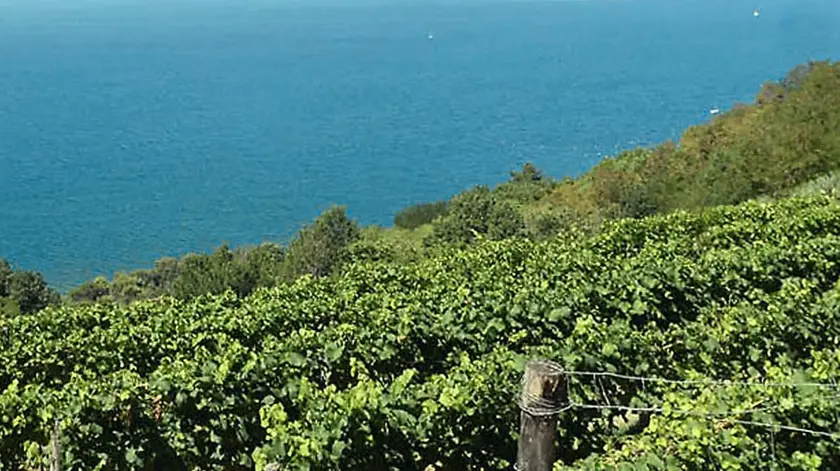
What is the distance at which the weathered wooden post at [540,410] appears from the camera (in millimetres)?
4777

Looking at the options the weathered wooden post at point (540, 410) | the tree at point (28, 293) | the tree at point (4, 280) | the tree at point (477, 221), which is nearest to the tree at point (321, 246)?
the tree at point (477, 221)

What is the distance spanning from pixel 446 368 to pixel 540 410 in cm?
468

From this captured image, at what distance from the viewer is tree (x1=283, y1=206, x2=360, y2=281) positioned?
164 ft

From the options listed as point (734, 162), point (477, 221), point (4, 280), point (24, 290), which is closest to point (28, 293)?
point (24, 290)

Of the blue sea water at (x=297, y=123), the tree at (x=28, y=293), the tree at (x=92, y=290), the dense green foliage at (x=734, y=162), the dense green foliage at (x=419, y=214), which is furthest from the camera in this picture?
the blue sea water at (x=297, y=123)

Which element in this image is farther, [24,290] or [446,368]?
[24,290]

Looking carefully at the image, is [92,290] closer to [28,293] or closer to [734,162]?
[28,293]

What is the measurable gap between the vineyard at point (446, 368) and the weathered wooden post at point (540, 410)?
111cm

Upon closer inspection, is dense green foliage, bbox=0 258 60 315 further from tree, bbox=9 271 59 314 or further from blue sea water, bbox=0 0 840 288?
blue sea water, bbox=0 0 840 288

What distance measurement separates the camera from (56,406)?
26.3 ft

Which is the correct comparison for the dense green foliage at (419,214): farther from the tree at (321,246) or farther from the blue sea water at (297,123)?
the tree at (321,246)

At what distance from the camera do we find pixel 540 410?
4.80m

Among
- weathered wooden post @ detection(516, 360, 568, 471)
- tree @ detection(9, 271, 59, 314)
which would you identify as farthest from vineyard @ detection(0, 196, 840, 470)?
tree @ detection(9, 271, 59, 314)

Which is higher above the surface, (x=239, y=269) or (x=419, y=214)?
(x=419, y=214)
